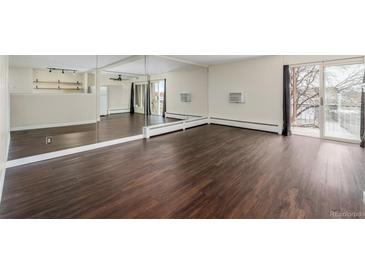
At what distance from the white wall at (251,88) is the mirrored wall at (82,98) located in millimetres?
1455

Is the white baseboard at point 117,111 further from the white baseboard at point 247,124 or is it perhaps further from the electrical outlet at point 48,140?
the white baseboard at point 247,124

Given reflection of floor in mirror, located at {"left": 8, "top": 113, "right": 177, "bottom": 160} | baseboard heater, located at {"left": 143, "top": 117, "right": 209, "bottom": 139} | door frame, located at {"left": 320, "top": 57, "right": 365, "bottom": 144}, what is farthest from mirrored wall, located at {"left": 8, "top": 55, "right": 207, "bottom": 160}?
door frame, located at {"left": 320, "top": 57, "right": 365, "bottom": 144}

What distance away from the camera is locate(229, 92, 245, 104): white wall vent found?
24.4 feet

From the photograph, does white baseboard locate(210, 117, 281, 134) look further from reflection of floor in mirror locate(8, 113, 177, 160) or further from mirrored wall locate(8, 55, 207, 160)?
reflection of floor in mirror locate(8, 113, 177, 160)

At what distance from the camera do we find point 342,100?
210 inches

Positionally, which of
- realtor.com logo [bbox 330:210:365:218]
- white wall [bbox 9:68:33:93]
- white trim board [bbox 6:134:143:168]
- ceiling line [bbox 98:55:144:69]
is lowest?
realtor.com logo [bbox 330:210:365:218]

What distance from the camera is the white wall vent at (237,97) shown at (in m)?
7.43

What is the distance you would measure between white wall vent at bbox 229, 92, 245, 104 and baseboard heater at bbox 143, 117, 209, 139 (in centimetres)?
136

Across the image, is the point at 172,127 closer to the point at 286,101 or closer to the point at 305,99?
the point at 286,101

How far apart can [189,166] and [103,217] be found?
1.76 meters

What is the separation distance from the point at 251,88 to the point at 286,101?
134cm

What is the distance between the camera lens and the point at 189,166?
11.6 feet

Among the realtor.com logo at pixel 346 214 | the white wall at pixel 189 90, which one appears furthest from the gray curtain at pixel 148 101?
the realtor.com logo at pixel 346 214

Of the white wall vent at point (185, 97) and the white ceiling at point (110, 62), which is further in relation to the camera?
the white wall vent at point (185, 97)
